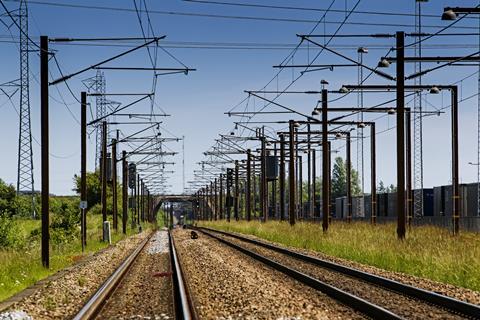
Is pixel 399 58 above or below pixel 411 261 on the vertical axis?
above

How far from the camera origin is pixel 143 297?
654 inches

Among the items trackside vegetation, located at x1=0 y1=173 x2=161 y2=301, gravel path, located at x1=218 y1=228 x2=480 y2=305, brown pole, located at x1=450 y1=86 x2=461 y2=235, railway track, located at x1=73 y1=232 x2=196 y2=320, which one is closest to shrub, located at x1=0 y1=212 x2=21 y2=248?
trackside vegetation, located at x1=0 y1=173 x2=161 y2=301

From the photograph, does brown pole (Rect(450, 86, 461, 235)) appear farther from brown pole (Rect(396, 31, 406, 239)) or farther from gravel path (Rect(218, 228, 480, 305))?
gravel path (Rect(218, 228, 480, 305))

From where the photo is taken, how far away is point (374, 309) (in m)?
12.8

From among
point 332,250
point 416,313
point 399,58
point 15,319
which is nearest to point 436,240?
point 332,250

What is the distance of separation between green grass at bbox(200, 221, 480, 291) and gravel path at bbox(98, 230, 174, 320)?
713 centimetres

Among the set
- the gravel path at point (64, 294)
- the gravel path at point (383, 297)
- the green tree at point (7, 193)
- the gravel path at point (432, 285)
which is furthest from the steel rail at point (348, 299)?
the green tree at point (7, 193)

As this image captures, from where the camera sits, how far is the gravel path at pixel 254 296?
1302 centimetres

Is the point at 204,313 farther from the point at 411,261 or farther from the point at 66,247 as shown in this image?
the point at 66,247

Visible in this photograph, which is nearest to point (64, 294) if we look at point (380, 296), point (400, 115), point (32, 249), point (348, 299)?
point (348, 299)

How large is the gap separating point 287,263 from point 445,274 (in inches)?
295

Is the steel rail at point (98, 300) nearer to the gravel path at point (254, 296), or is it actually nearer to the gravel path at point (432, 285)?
the gravel path at point (254, 296)

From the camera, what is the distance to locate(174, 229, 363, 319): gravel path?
42.7ft

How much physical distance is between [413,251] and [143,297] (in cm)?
1141
